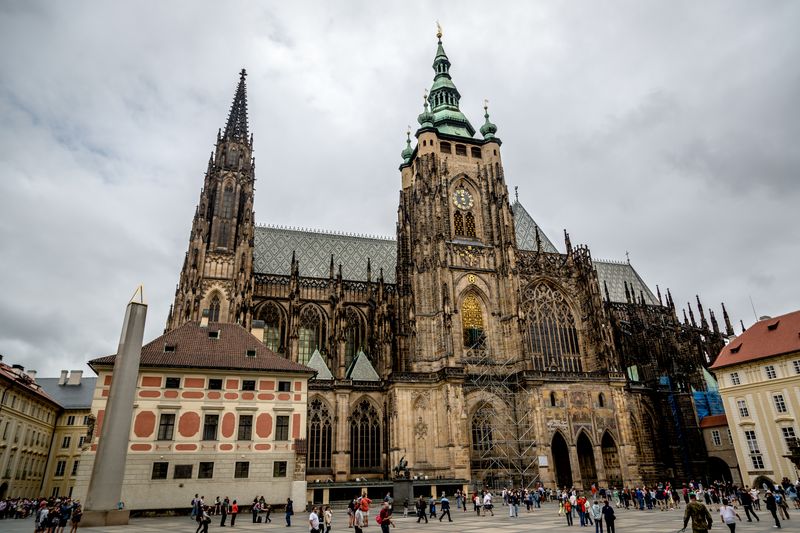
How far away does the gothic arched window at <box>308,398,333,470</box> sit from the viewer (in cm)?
4016

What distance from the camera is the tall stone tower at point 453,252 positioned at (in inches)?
1756

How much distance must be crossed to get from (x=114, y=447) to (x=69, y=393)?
133 feet

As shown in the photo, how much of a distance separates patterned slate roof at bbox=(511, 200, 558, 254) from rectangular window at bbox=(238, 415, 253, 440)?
1386 inches

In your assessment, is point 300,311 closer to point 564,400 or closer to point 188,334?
point 188,334

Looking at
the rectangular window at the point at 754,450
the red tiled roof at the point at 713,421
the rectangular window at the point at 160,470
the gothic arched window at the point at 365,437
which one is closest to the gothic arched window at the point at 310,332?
the gothic arched window at the point at 365,437

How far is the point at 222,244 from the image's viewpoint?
49.9 meters

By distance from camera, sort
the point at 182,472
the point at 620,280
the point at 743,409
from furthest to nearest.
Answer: the point at 620,280
the point at 743,409
the point at 182,472

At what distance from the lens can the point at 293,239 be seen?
5934cm

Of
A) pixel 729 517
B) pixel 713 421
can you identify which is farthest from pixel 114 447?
pixel 713 421

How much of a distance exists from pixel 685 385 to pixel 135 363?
2001 inches

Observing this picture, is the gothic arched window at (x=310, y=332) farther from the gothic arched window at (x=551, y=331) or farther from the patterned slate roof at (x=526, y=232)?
the patterned slate roof at (x=526, y=232)

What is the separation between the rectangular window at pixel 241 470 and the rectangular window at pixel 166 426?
412cm

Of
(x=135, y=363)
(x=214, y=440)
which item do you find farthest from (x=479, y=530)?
(x=214, y=440)

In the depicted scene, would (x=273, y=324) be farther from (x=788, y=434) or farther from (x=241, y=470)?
(x=788, y=434)
